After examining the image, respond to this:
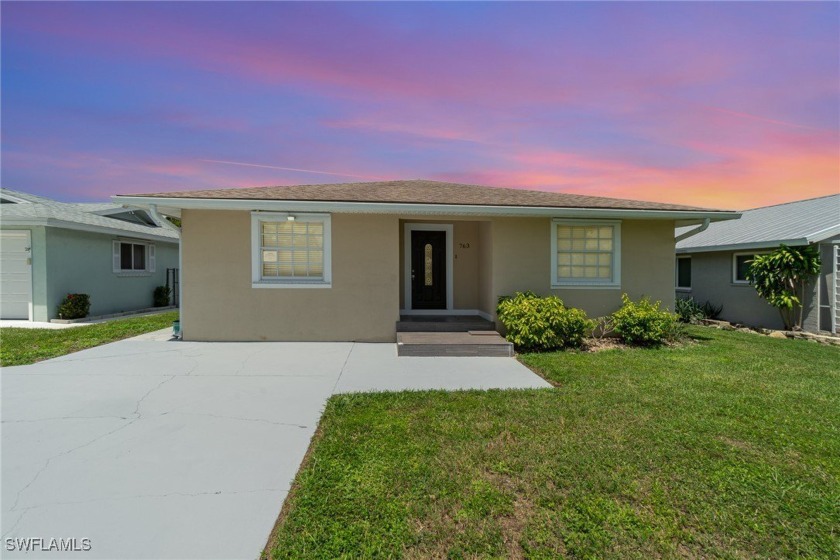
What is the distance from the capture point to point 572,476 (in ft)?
9.39

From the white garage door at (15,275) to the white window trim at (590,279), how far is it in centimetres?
1452

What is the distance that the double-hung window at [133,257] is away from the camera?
42.8 ft

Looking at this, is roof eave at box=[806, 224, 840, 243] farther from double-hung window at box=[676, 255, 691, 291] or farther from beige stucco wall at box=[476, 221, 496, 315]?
beige stucco wall at box=[476, 221, 496, 315]

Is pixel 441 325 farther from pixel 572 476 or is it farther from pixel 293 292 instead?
pixel 572 476

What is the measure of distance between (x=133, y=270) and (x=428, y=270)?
1164 centimetres

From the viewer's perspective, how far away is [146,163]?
43.3 ft

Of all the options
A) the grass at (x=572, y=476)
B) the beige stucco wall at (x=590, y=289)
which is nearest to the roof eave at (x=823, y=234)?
the beige stucco wall at (x=590, y=289)

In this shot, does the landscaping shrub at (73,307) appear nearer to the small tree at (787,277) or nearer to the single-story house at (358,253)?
the single-story house at (358,253)

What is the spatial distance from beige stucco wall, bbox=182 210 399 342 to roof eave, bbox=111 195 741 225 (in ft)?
1.48

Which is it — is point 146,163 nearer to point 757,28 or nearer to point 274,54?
point 274,54

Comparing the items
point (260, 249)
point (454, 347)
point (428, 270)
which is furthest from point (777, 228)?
point (260, 249)

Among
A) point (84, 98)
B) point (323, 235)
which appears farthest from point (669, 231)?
point (84, 98)

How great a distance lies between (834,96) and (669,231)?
16.4 feet

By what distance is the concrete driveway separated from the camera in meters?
2.31
